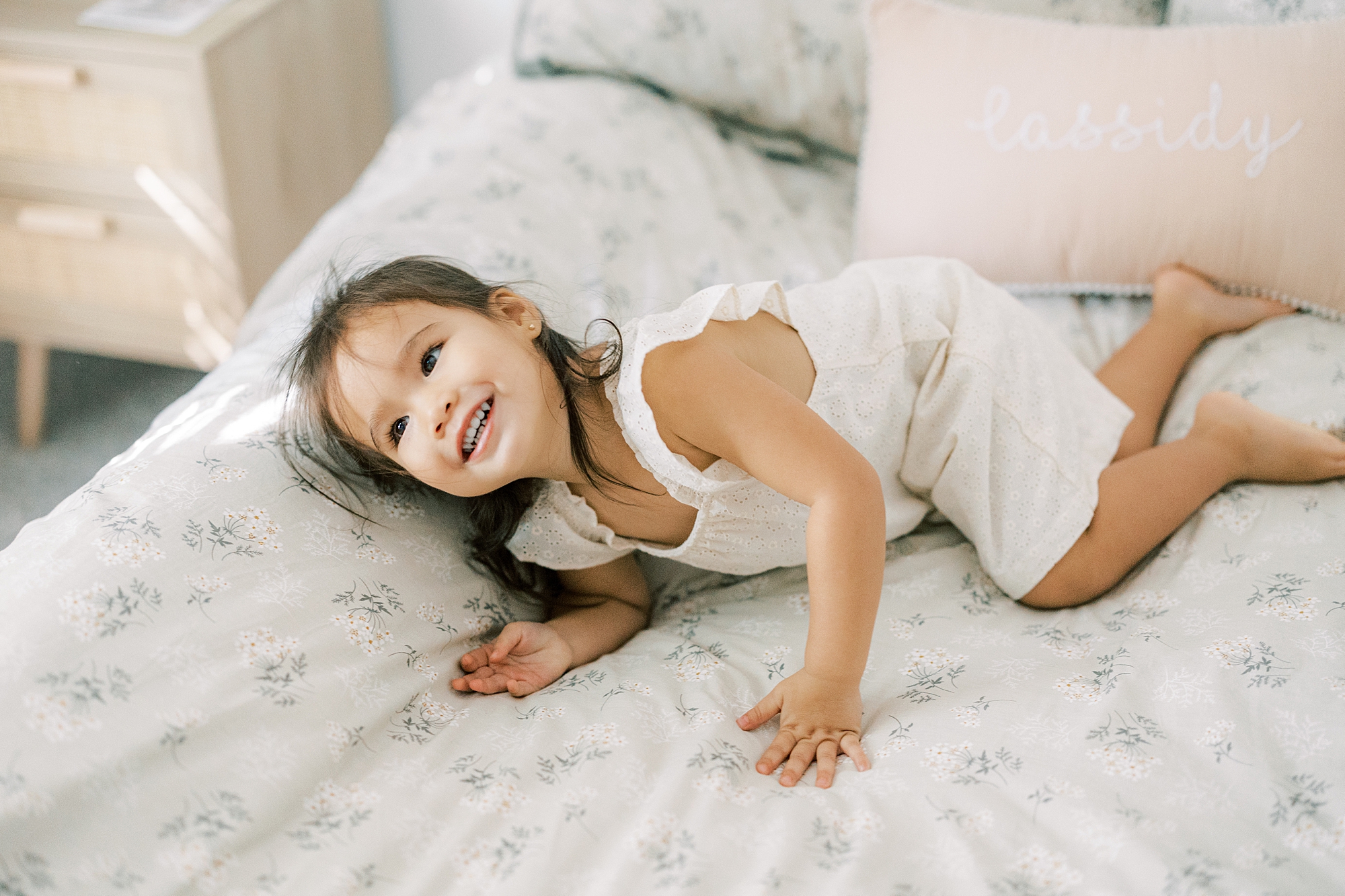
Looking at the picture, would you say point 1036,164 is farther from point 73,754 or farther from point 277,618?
point 73,754

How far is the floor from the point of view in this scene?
1601 mm

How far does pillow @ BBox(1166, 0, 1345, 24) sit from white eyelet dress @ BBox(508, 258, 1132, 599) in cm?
48

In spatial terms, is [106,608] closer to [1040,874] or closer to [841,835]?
[841,835]

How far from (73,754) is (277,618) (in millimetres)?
163

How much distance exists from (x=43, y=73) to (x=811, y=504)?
1.34 m

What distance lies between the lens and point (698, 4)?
4.42 ft

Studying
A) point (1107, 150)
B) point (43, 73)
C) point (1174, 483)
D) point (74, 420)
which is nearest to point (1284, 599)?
point (1174, 483)

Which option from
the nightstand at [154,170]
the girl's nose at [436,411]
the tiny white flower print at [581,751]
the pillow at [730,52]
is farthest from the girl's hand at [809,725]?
the nightstand at [154,170]

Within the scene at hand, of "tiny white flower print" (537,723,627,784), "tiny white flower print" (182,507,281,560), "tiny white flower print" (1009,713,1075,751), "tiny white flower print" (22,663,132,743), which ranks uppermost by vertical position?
"tiny white flower print" (182,507,281,560)

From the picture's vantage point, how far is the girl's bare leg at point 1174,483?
949 mm

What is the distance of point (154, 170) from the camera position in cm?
150

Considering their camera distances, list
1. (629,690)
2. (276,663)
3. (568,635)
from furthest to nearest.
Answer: (568,635)
(629,690)
(276,663)

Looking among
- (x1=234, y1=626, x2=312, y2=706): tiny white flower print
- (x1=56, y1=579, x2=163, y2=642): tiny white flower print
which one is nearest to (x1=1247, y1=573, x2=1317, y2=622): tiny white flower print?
(x1=234, y1=626, x2=312, y2=706): tiny white flower print

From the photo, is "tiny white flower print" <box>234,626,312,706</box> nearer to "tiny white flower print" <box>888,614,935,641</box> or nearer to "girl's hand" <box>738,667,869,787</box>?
"girl's hand" <box>738,667,869,787</box>
